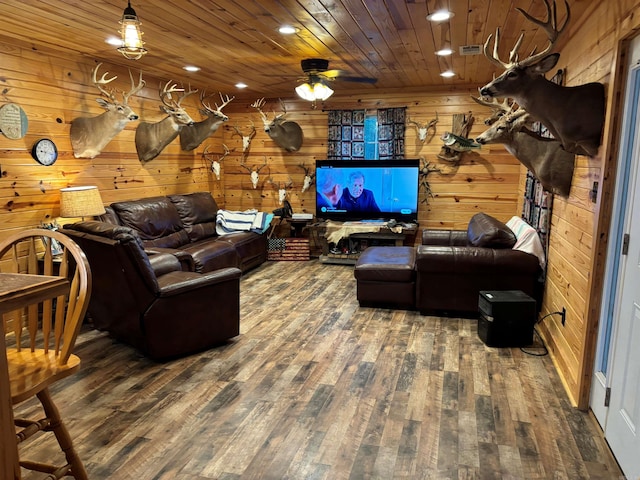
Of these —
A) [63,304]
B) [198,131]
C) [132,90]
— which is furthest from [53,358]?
[198,131]

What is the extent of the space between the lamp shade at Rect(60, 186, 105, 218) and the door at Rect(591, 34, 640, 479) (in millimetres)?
3972

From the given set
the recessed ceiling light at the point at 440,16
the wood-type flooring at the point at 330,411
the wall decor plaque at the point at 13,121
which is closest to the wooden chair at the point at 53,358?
the wood-type flooring at the point at 330,411

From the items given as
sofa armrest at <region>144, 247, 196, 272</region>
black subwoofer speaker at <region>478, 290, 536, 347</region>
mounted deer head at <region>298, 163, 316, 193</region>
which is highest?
mounted deer head at <region>298, 163, 316, 193</region>

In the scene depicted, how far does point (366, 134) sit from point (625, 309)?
4815mm

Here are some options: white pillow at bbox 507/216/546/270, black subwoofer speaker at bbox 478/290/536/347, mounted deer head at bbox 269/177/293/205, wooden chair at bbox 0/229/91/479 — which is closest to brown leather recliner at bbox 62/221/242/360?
wooden chair at bbox 0/229/91/479

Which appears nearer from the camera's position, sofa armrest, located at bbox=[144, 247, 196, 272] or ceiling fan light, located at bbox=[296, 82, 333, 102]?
sofa armrest, located at bbox=[144, 247, 196, 272]

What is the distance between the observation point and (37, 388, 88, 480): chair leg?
6.04ft

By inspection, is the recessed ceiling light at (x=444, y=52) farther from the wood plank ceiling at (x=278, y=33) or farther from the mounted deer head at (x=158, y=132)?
the mounted deer head at (x=158, y=132)

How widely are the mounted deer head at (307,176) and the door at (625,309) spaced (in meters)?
4.81

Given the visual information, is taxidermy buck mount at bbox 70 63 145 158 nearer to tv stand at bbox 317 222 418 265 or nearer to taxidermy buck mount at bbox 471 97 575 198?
tv stand at bbox 317 222 418 265

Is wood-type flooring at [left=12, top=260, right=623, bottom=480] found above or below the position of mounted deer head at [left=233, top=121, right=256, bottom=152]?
below

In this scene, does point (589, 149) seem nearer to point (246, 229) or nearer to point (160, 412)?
point (160, 412)

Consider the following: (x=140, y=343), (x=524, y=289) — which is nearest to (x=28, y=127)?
(x=140, y=343)

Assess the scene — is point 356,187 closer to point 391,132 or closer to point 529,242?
point 391,132
